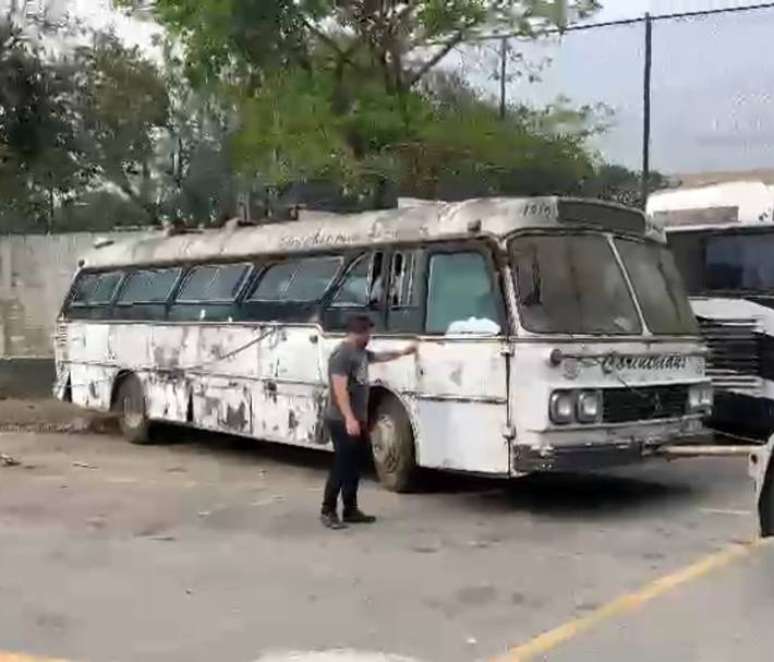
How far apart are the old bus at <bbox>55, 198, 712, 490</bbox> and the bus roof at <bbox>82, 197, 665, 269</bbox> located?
18mm

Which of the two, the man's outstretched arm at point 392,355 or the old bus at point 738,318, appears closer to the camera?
the man's outstretched arm at point 392,355

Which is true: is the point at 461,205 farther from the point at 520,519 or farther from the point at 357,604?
the point at 357,604

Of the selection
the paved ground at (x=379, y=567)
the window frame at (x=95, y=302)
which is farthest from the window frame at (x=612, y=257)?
the window frame at (x=95, y=302)

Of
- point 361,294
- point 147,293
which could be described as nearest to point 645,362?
point 361,294

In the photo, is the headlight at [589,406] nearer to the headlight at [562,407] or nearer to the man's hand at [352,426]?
the headlight at [562,407]

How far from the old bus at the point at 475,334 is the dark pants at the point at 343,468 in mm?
953

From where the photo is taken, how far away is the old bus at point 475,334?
10.1 metres

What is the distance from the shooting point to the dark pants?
32.7ft

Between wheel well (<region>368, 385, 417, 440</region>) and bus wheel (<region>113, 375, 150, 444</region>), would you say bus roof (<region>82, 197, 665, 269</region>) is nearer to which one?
wheel well (<region>368, 385, 417, 440</region>)

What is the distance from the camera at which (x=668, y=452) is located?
10.2 m

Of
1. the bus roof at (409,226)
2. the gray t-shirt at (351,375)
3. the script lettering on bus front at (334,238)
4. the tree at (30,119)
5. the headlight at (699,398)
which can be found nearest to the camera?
the gray t-shirt at (351,375)

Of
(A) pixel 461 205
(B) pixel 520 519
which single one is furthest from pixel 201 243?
(B) pixel 520 519

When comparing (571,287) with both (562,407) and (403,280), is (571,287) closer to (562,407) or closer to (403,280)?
(562,407)

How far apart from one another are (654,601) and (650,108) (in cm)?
1080
